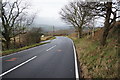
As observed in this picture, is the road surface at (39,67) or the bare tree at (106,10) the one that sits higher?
the bare tree at (106,10)

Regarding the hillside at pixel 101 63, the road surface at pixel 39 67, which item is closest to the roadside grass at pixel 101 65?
the hillside at pixel 101 63

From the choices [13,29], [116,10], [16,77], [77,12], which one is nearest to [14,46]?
[13,29]

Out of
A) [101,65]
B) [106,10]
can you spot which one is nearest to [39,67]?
[101,65]

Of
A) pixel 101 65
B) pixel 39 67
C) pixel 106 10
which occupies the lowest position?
pixel 39 67

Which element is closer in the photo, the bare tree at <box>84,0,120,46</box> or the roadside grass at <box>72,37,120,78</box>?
the roadside grass at <box>72,37,120,78</box>

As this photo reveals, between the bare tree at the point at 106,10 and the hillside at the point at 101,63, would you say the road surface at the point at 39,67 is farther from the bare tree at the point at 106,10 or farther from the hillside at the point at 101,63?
the bare tree at the point at 106,10

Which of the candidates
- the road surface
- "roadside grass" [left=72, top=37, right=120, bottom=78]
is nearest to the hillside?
"roadside grass" [left=72, top=37, right=120, bottom=78]

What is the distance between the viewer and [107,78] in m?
4.66

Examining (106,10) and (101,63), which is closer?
(101,63)

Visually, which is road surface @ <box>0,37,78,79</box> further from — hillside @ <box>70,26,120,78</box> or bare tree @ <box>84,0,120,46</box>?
bare tree @ <box>84,0,120,46</box>

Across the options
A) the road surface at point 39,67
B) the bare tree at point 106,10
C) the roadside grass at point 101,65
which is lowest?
the road surface at point 39,67

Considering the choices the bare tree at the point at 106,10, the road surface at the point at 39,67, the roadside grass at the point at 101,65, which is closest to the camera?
the roadside grass at the point at 101,65

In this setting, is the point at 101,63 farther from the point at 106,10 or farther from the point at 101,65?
the point at 106,10

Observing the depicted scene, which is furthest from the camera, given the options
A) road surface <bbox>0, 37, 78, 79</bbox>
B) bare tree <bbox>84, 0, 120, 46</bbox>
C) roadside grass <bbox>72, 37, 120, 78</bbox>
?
bare tree <bbox>84, 0, 120, 46</bbox>
